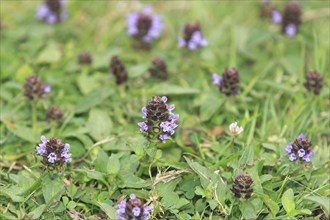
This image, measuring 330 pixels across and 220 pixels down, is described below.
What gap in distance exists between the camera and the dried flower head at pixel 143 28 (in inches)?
196

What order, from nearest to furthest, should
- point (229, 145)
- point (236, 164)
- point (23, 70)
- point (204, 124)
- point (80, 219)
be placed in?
point (80, 219)
point (236, 164)
point (229, 145)
point (204, 124)
point (23, 70)

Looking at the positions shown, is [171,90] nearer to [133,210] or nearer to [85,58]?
[85,58]

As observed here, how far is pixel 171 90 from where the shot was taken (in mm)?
4254

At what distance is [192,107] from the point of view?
428 centimetres

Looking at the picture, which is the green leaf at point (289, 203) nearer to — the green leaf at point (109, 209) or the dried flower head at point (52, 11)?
the green leaf at point (109, 209)

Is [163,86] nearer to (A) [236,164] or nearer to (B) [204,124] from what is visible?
(B) [204,124]

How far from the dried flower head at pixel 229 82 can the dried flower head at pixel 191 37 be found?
0.70 meters

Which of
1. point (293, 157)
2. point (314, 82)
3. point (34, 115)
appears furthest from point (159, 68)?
point (293, 157)

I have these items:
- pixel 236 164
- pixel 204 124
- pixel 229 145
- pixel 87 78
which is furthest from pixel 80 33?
pixel 236 164

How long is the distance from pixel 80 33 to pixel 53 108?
153 centimetres

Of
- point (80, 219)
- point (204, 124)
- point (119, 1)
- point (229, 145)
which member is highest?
point (119, 1)

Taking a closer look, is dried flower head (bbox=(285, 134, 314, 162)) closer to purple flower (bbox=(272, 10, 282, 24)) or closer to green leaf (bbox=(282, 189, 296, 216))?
green leaf (bbox=(282, 189, 296, 216))

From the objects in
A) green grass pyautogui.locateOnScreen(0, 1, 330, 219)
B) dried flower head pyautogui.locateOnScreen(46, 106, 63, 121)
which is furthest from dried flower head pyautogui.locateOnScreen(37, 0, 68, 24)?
dried flower head pyautogui.locateOnScreen(46, 106, 63, 121)

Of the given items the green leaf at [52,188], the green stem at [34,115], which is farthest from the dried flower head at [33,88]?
the green leaf at [52,188]
